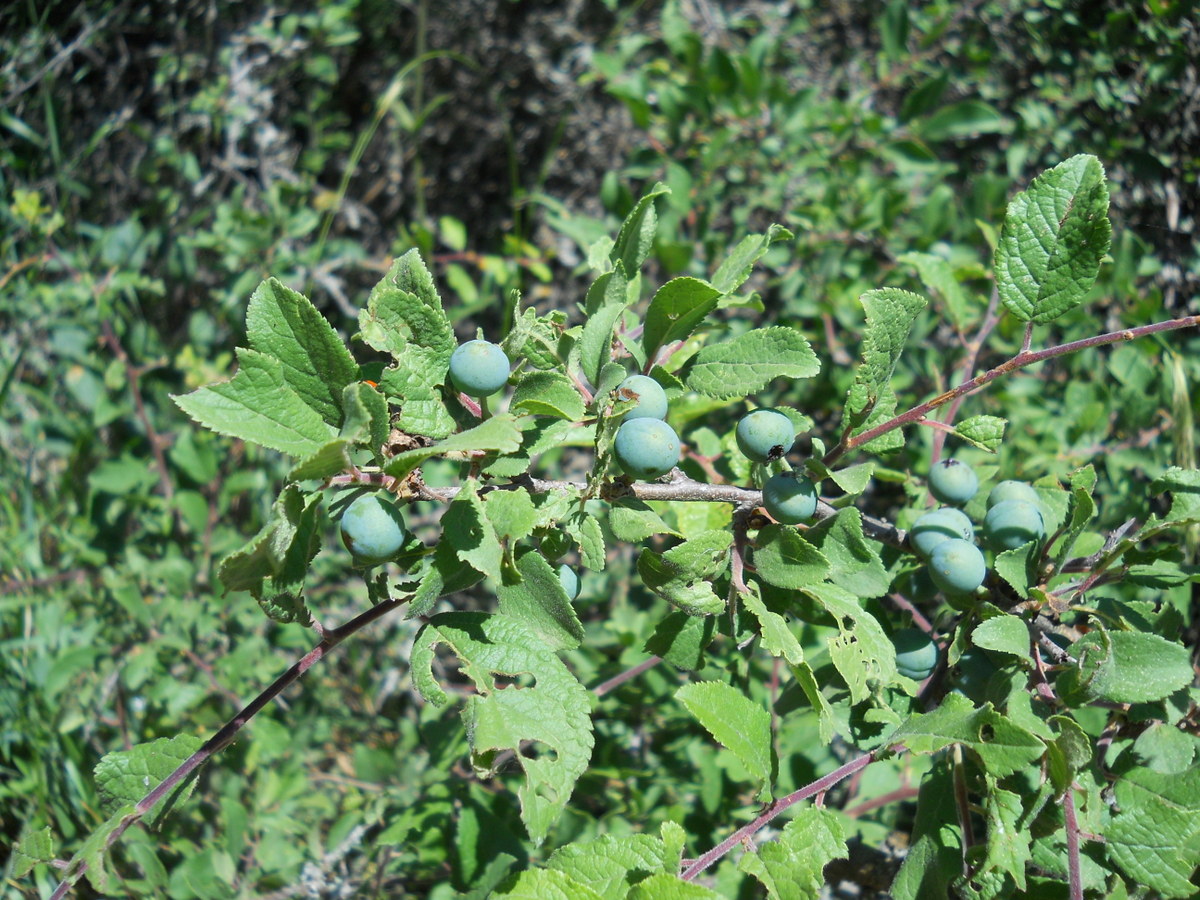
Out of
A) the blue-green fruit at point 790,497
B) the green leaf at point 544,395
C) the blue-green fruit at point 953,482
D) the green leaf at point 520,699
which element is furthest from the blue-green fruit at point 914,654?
the green leaf at point 544,395

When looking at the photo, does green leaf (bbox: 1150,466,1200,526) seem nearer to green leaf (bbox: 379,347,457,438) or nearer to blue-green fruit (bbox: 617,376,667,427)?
blue-green fruit (bbox: 617,376,667,427)

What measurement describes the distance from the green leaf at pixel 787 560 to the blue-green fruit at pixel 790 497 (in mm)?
22

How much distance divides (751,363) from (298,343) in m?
0.59

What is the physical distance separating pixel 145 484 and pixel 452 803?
140 cm

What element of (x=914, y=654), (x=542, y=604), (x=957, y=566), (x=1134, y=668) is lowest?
(x=914, y=654)

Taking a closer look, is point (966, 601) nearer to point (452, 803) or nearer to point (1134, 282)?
point (452, 803)

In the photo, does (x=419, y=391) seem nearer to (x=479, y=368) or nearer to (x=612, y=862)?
(x=479, y=368)

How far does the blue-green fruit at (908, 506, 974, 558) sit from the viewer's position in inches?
49.2

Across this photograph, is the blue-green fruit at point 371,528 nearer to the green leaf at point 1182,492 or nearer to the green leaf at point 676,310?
the green leaf at point 676,310

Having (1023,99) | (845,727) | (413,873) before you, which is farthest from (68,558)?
(1023,99)

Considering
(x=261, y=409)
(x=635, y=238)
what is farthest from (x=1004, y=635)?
(x=261, y=409)

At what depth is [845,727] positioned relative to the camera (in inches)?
51.6

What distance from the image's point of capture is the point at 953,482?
1341 millimetres

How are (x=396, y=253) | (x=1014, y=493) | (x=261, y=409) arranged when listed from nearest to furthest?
(x=261, y=409) < (x=1014, y=493) < (x=396, y=253)
